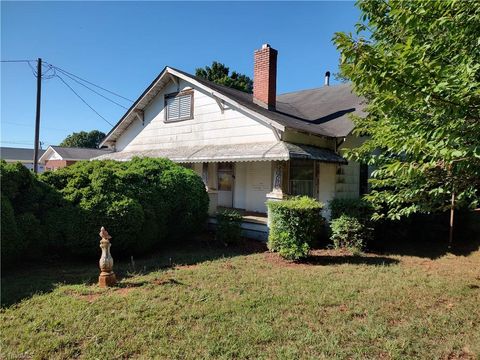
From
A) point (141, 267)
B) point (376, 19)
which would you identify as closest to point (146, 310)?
point (141, 267)

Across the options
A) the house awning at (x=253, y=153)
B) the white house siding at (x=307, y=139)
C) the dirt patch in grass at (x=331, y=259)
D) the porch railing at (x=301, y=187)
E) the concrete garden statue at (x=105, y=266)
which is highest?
the white house siding at (x=307, y=139)

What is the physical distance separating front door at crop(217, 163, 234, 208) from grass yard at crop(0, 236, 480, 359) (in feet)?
22.6

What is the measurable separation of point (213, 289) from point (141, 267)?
6.71ft

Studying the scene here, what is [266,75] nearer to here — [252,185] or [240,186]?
[252,185]

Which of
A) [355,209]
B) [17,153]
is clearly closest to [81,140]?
[17,153]

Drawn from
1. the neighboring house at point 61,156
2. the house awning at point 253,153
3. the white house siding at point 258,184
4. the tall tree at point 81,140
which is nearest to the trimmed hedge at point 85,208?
the house awning at point 253,153

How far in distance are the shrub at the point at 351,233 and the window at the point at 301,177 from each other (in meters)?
2.25

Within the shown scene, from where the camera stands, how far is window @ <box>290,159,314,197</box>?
11.2 m

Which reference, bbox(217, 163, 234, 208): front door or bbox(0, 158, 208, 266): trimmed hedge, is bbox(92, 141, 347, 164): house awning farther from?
bbox(0, 158, 208, 266): trimmed hedge

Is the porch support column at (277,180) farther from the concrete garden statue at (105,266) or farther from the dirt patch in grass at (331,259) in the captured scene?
the concrete garden statue at (105,266)

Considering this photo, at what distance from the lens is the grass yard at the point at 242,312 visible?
3795 mm

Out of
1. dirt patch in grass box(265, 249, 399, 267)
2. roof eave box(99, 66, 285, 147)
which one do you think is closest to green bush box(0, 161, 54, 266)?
dirt patch in grass box(265, 249, 399, 267)

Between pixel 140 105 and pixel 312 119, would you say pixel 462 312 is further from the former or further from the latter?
pixel 140 105

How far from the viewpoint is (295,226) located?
7805 millimetres
